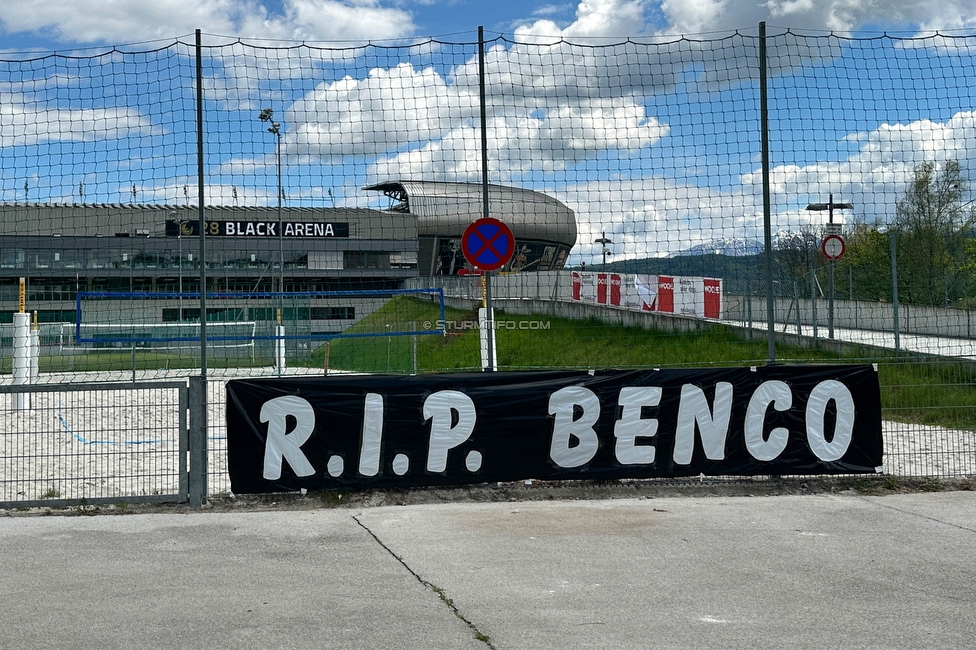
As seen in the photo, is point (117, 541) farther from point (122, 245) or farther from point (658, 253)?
point (658, 253)

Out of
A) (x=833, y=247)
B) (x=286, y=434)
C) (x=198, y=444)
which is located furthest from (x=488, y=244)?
(x=833, y=247)

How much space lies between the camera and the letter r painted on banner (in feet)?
27.5

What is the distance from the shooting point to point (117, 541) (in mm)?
6910

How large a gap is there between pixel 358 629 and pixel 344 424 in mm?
3847

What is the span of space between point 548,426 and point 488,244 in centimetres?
193

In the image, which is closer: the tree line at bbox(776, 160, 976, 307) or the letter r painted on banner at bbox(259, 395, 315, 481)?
the letter r painted on banner at bbox(259, 395, 315, 481)

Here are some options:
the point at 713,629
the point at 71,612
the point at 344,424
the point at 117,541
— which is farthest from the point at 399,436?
the point at 713,629

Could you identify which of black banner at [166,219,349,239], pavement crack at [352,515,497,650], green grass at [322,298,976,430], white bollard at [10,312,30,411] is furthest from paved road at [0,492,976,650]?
white bollard at [10,312,30,411]

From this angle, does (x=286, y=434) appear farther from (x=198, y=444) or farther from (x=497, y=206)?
(x=497, y=206)

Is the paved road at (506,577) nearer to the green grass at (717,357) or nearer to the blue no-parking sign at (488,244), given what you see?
the green grass at (717,357)

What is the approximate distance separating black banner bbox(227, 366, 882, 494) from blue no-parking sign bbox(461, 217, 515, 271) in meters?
1.21

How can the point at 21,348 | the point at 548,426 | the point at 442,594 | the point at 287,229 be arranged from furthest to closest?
the point at 287,229
the point at 21,348
the point at 548,426
the point at 442,594

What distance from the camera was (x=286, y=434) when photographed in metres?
8.39

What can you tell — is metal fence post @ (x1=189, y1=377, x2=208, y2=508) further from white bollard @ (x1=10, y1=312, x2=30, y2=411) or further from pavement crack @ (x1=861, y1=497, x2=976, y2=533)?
white bollard @ (x1=10, y1=312, x2=30, y2=411)
